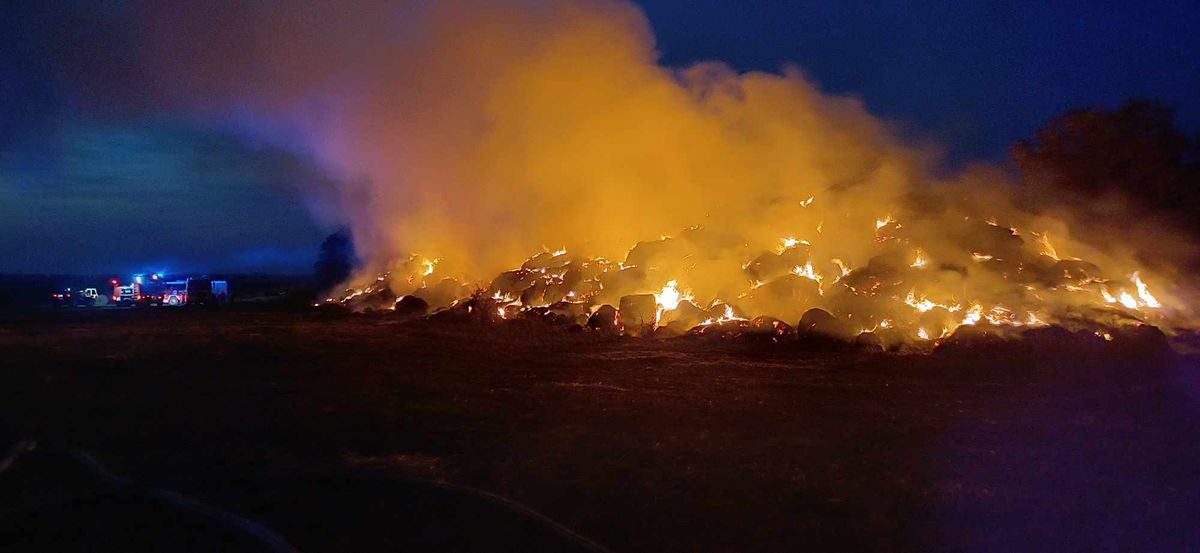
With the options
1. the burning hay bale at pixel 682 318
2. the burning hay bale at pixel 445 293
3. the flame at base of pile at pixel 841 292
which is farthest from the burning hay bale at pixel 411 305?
the burning hay bale at pixel 682 318

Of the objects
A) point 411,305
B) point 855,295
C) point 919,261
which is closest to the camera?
point 855,295

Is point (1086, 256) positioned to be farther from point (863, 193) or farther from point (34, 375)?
point (34, 375)

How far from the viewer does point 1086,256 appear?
20.0 metres

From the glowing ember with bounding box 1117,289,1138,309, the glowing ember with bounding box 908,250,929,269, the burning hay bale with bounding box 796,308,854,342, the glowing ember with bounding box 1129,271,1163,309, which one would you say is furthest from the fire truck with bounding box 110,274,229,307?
the glowing ember with bounding box 1129,271,1163,309

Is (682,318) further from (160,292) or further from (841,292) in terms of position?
(160,292)

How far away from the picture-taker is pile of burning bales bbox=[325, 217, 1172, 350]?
16.1 meters

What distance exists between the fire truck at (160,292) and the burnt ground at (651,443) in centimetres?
1880

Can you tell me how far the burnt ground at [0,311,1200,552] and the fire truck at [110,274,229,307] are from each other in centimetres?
1880

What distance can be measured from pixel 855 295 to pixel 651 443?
1055cm

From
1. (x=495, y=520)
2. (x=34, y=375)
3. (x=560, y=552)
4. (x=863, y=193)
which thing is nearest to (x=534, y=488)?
(x=495, y=520)

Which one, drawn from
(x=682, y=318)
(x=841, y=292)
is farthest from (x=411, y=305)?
(x=841, y=292)

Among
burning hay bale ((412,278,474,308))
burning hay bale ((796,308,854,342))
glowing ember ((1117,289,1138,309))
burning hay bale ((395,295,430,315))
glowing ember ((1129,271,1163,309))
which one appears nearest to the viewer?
burning hay bale ((796,308,854,342))

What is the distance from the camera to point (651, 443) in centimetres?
791

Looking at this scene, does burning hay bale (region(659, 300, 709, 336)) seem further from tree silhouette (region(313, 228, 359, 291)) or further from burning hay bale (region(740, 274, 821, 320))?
tree silhouette (region(313, 228, 359, 291))
